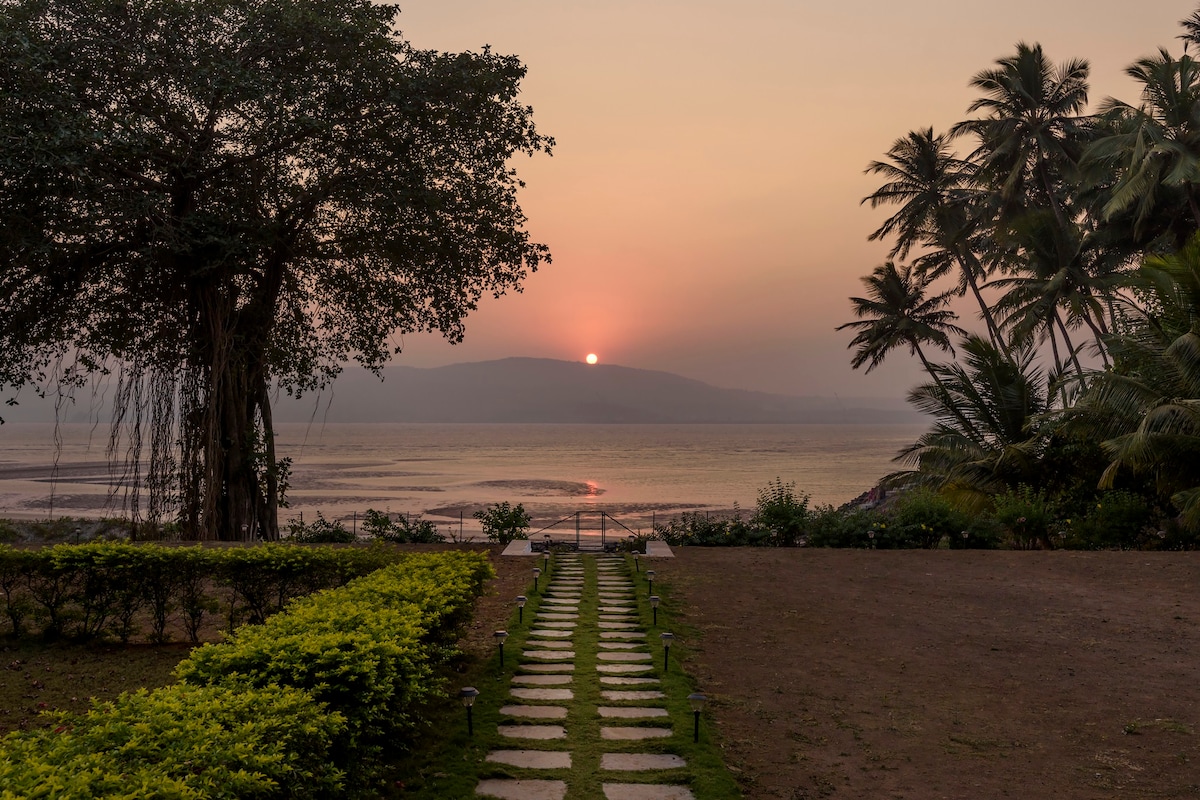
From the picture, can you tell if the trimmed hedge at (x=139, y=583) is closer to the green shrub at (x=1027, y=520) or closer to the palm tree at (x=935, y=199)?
the green shrub at (x=1027, y=520)

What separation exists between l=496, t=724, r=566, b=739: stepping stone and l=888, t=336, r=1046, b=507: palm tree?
1529 cm

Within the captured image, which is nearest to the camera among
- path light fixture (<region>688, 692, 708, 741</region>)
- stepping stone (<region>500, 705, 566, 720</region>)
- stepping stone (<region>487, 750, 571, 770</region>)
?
stepping stone (<region>487, 750, 571, 770</region>)

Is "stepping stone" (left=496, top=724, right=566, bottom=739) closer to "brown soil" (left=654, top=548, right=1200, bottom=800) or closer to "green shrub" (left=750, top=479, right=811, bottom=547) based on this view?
"brown soil" (left=654, top=548, right=1200, bottom=800)

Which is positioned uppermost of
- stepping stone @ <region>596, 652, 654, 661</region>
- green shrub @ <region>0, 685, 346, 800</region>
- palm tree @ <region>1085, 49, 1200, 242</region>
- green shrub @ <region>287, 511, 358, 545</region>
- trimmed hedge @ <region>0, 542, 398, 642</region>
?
palm tree @ <region>1085, 49, 1200, 242</region>

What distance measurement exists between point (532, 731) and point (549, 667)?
59.7 inches

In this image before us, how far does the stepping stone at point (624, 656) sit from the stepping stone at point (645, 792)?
269 cm

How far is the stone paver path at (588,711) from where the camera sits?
16.1 feet


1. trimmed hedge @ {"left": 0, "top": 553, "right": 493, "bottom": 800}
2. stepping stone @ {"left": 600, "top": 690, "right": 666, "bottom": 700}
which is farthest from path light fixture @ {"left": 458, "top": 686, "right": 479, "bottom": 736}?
stepping stone @ {"left": 600, "top": 690, "right": 666, "bottom": 700}

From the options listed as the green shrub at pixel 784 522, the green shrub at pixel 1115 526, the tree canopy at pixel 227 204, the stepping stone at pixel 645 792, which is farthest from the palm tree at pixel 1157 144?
the stepping stone at pixel 645 792

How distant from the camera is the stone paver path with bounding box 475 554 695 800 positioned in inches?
193

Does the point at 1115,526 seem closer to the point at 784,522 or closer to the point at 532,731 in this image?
the point at 784,522

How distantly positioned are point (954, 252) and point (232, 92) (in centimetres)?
2545

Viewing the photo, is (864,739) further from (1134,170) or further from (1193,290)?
(1134,170)

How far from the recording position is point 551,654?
25.2 ft
